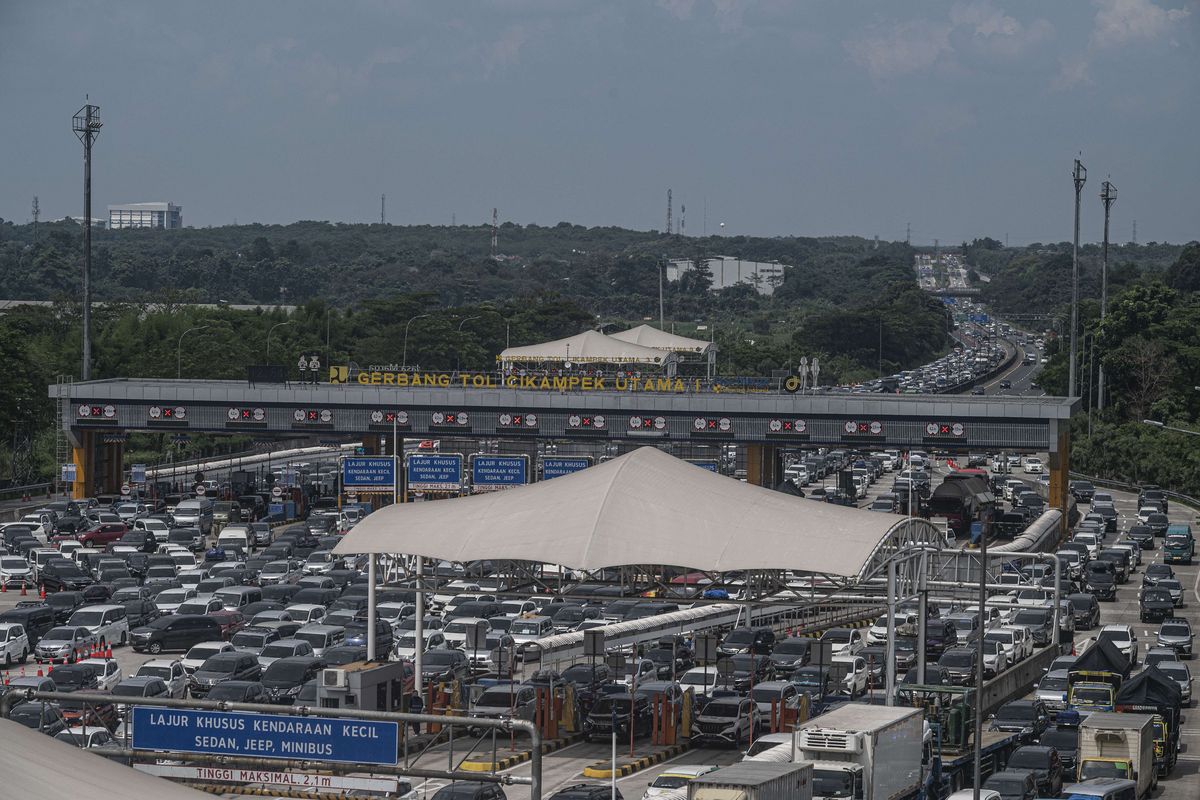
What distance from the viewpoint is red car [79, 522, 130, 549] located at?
60781mm

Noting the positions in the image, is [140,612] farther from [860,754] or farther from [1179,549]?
[1179,549]

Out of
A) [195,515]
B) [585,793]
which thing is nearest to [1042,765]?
[585,793]

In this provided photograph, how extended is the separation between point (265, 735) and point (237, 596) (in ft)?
97.7

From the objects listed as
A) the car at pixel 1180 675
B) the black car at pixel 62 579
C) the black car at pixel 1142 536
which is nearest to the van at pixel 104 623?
the black car at pixel 62 579

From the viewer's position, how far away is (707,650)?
33.1m

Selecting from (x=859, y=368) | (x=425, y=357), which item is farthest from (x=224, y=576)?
(x=859, y=368)

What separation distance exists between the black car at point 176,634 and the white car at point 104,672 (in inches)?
204

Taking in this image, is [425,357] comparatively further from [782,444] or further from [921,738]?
[921,738]

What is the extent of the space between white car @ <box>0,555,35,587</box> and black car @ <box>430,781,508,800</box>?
3053 cm

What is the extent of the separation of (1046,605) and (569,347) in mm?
42935

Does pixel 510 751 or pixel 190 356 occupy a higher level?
pixel 190 356

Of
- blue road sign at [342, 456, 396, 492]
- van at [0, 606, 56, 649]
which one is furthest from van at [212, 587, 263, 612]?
blue road sign at [342, 456, 396, 492]

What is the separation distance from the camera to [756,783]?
2212 centimetres

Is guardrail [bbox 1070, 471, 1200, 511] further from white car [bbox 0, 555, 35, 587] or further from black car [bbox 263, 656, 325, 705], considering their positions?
black car [bbox 263, 656, 325, 705]
